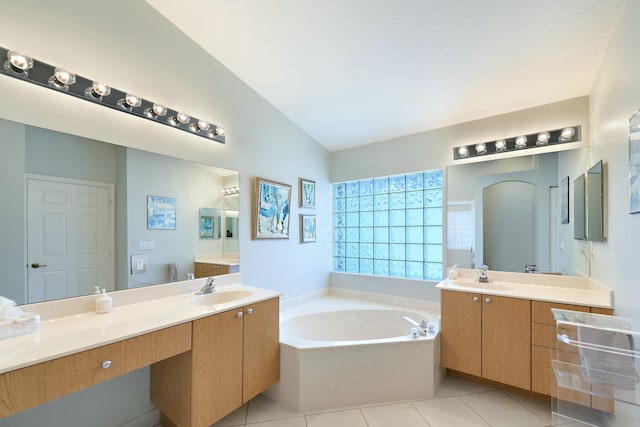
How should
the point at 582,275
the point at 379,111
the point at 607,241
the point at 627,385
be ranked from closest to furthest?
the point at 627,385 → the point at 607,241 → the point at 582,275 → the point at 379,111

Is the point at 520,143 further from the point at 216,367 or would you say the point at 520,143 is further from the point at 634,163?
the point at 216,367

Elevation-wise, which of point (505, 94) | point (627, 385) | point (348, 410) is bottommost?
point (348, 410)

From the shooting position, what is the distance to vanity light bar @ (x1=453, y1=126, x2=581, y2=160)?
7.86 ft

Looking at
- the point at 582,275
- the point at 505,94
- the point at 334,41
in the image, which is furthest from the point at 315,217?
the point at 582,275

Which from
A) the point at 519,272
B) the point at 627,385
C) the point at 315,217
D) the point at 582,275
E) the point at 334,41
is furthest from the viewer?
the point at 315,217

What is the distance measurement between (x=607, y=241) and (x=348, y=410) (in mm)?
2166

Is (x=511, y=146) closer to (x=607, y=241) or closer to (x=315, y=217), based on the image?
(x=607, y=241)

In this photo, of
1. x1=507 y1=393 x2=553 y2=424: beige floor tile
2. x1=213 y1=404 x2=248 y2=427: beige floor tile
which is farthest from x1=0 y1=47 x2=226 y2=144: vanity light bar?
x1=507 y1=393 x2=553 y2=424: beige floor tile

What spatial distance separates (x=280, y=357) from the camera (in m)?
2.14

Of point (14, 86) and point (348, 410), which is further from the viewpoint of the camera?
point (348, 410)

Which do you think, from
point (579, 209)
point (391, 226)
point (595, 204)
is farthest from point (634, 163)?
point (391, 226)

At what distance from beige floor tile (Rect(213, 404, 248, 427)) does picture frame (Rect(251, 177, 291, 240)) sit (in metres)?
1.42

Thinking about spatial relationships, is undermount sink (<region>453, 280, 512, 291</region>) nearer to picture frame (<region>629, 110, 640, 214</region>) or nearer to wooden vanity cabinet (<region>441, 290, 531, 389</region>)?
wooden vanity cabinet (<region>441, 290, 531, 389</region>)

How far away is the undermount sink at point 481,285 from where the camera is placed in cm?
237
